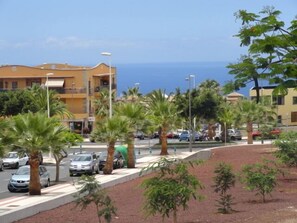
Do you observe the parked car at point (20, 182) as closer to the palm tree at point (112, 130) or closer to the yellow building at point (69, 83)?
the palm tree at point (112, 130)

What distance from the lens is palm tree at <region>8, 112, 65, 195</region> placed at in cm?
2678

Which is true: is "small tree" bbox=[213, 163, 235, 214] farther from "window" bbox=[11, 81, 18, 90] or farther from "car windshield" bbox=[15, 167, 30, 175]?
"window" bbox=[11, 81, 18, 90]

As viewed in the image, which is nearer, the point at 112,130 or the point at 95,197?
the point at 95,197

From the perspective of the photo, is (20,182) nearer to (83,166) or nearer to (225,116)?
(83,166)

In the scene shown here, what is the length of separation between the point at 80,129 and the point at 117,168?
45.6m

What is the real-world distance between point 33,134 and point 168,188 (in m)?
12.1

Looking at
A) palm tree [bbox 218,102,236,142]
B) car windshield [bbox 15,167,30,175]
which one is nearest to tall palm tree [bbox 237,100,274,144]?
palm tree [bbox 218,102,236,142]

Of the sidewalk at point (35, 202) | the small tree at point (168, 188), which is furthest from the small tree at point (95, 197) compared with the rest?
the sidewalk at point (35, 202)

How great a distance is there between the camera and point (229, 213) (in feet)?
64.3

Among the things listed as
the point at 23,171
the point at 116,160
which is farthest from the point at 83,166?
the point at 23,171

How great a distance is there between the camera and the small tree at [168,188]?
16.1 m

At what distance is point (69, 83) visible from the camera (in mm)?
89125

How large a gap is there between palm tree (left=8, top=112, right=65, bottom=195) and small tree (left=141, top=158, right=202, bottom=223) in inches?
431

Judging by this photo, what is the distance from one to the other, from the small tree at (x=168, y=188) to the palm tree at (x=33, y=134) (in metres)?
10.9
